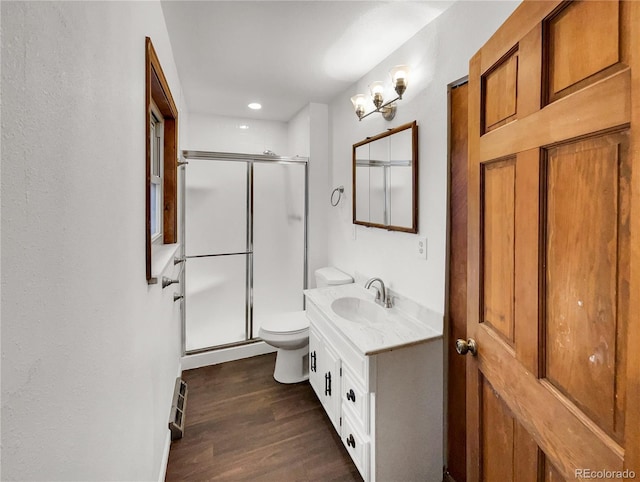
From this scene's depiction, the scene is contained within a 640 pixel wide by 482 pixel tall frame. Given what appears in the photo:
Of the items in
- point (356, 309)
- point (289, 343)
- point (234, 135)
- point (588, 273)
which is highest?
point (234, 135)

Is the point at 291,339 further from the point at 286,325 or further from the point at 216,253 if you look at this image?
the point at 216,253

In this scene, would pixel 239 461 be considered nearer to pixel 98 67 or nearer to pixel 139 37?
pixel 98 67

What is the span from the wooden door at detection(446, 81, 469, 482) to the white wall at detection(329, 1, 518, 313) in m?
0.04

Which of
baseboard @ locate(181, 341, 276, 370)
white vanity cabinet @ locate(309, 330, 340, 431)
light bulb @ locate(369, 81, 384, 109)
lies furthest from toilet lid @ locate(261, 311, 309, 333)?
light bulb @ locate(369, 81, 384, 109)

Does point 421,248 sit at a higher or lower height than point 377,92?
lower

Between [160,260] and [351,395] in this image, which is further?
[351,395]

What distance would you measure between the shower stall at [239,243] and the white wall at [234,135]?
684 millimetres

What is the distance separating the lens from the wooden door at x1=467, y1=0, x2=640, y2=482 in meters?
0.57

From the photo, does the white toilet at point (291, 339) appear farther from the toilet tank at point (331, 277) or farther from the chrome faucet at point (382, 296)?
the chrome faucet at point (382, 296)

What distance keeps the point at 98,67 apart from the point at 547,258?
1180 mm

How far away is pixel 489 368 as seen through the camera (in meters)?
1.03

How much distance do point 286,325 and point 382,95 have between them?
1.81m

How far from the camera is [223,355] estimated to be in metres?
2.86

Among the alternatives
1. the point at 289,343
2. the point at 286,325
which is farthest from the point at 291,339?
the point at 286,325
